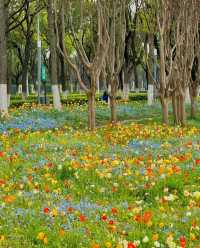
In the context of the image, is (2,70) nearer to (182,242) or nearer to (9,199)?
(9,199)

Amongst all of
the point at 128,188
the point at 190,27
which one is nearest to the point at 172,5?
the point at 190,27

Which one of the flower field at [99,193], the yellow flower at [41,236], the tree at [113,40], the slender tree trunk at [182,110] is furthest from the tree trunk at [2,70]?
the yellow flower at [41,236]

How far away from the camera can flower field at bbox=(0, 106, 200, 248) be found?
5.86m

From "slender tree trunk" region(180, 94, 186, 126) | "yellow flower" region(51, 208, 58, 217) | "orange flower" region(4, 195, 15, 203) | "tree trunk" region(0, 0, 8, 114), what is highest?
"tree trunk" region(0, 0, 8, 114)

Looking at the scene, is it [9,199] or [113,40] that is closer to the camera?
[9,199]

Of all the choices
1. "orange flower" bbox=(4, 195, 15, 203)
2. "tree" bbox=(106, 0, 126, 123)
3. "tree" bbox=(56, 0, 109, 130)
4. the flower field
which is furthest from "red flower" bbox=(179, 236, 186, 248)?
"tree" bbox=(106, 0, 126, 123)

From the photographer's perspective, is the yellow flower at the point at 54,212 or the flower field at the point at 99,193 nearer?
the flower field at the point at 99,193

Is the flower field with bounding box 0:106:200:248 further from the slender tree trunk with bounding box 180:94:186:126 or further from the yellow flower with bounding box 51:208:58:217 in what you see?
the slender tree trunk with bounding box 180:94:186:126

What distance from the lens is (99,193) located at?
26.5 feet

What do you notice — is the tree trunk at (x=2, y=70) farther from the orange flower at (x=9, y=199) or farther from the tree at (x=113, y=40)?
the orange flower at (x=9, y=199)

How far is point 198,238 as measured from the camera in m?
6.05

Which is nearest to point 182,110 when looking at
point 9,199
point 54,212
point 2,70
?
point 2,70

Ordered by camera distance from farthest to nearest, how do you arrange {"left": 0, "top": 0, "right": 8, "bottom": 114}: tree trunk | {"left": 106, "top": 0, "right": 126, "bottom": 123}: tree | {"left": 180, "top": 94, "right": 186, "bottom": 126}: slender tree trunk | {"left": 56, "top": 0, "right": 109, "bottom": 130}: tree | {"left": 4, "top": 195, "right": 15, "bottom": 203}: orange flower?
{"left": 0, "top": 0, "right": 8, "bottom": 114}: tree trunk
{"left": 180, "top": 94, "right": 186, "bottom": 126}: slender tree trunk
{"left": 106, "top": 0, "right": 126, "bottom": 123}: tree
{"left": 56, "top": 0, "right": 109, "bottom": 130}: tree
{"left": 4, "top": 195, "right": 15, "bottom": 203}: orange flower

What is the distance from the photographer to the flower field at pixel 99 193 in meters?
5.86
